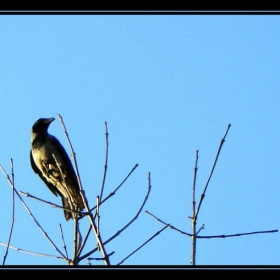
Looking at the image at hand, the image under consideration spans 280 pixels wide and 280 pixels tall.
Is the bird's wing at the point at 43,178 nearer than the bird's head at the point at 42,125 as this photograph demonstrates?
Yes

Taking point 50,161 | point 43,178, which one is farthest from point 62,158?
point 43,178

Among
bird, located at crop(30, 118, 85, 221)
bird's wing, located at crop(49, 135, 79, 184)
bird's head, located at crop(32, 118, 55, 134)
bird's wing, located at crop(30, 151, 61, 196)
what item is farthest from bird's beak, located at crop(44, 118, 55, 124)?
bird's wing, located at crop(30, 151, 61, 196)

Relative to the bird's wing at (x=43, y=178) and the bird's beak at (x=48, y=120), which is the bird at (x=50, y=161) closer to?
the bird's wing at (x=43, y=178)

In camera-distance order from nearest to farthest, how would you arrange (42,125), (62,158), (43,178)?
(62,158)
(43,178)
(42,125)

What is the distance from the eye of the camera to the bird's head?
30.8 ft

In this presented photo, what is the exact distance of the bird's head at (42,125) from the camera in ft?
30.8

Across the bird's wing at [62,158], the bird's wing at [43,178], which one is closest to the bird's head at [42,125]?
the bird's wing at [62,158]

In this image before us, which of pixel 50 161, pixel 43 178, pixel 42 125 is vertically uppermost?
pixel 42 125

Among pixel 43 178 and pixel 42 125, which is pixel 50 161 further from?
pixel 42 125

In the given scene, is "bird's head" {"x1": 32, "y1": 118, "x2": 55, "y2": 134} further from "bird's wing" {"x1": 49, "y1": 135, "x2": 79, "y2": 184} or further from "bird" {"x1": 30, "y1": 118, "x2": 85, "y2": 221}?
"bird's wing" {"x1": 49, "y1": 135, "x2": 79, "y2": 184}

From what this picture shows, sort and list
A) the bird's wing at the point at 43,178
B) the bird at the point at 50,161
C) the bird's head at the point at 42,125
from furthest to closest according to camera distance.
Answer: the bird's head at the point at 42,125 < the bird's wing at the point at 43,178 < the bird at the point at 50,161

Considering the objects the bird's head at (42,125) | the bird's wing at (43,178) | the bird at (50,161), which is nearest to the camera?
the bird at (50,161)

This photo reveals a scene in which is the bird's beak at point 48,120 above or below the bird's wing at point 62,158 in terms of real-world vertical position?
above

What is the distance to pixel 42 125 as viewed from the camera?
30.9 ft
